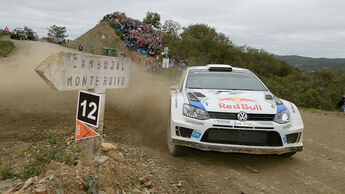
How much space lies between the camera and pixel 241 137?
150 inches

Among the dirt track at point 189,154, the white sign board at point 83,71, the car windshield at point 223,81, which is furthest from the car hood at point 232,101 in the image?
the white sign board at point 83,71

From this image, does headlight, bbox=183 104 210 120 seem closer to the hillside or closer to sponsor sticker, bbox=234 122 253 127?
sponsor sticker, bbox=234 122 253 127

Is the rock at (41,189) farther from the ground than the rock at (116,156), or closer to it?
farther from the ground

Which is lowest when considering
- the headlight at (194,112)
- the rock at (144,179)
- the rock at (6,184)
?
the rock at (6,184)

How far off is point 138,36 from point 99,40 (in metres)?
8.20

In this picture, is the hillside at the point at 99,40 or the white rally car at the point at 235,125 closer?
the white rally car at the point at 235,125

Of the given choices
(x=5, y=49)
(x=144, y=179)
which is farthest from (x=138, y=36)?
(x=144, y=179)

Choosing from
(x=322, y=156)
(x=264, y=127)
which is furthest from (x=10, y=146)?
(x=322, y=156)

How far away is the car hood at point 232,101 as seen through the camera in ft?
12.8

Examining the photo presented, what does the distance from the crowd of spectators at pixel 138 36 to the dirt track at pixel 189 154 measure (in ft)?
93.1

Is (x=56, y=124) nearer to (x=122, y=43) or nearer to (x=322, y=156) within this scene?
(x=322, y=156)

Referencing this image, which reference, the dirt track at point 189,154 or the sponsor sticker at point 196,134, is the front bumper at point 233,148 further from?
the dirt track at point 189,154

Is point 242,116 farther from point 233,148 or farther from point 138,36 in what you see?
point 138,36

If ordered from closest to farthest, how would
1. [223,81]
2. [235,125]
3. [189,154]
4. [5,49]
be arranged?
[235,125], [189,154], [223,81], [5,49]
